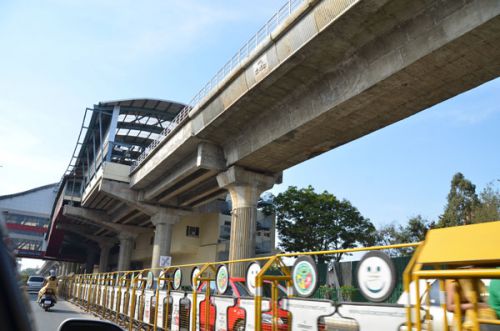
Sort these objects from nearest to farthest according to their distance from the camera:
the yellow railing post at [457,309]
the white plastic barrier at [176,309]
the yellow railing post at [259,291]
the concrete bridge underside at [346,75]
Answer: the yellow railing post at [457,309]
the yellow railing post at [259,291]
the white plastic barrier at [176,309]
the concrete bridge underside at [346,75]

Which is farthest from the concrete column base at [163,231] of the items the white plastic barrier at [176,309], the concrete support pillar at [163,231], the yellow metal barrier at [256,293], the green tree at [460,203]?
the green tree at [460,203]

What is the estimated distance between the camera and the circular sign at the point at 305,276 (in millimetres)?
5730

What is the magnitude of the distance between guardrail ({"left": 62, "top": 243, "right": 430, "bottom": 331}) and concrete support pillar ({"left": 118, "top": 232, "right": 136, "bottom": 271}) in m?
27.5

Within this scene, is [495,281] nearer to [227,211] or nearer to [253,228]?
[253,228]

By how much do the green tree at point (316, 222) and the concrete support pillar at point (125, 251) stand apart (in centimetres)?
1592

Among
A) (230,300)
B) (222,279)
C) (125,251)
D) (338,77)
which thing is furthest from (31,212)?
(230,300)

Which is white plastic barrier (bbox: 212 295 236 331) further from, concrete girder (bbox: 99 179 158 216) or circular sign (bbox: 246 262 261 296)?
concrete girder (bbox: 99 179 158 216)

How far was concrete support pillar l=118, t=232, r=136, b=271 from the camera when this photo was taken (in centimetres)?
4122

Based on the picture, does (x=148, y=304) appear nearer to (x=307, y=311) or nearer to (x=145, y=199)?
(x=307, y=311)

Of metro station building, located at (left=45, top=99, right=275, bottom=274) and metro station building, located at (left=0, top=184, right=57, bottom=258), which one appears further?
metro station building, located at (left=0, top=184, right=57, bottom=258)

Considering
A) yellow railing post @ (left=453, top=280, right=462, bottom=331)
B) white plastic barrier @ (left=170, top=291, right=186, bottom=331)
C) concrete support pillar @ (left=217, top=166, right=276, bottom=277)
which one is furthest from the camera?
concrete support pillar @ (left=217, top=166, right=276, bottom=277)

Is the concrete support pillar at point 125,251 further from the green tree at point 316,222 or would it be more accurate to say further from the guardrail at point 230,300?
the guardrail at point 230,300

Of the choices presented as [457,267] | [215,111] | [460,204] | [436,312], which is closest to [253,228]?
[215,111]

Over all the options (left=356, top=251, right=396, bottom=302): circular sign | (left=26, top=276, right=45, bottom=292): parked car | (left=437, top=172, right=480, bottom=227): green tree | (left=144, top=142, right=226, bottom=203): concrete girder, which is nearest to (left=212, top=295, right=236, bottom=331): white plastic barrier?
(left=356, top=251, right=396, bottom=302): circular sign
